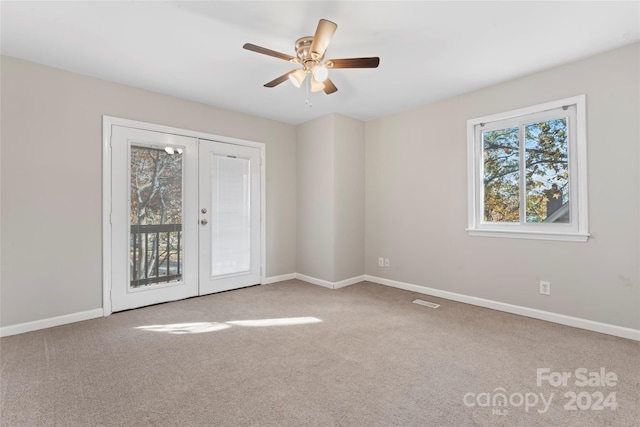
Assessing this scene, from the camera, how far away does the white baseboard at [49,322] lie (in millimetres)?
2714

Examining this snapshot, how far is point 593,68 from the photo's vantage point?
2.78 metres

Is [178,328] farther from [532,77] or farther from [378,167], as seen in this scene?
[532,77]

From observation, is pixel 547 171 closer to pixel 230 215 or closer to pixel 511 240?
pixel 511 240

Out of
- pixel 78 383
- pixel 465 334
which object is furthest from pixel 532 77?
pixel 78 383

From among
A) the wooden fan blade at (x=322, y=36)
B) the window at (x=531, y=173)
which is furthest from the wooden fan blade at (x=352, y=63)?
the window at (x=531, y=173)

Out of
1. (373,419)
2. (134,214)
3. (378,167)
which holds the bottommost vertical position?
(373,419)

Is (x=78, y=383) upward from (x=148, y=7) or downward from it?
downward

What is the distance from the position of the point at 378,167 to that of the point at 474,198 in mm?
1442

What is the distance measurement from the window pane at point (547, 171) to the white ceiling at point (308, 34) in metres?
0.61

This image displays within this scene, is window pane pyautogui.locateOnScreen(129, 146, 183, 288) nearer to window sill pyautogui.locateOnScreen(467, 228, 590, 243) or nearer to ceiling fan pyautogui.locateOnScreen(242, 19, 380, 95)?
ceiling fan pyautogui.locateOnScreen(242, 19, 380, 95)

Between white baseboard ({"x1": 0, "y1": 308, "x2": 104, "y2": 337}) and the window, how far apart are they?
4.14 metres

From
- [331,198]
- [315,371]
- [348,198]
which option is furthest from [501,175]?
[315,371]

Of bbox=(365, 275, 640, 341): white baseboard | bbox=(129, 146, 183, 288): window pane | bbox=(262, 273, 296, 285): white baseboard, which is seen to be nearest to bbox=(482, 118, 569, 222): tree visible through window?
bbox=(365, 275, 640, 341): white baseboard

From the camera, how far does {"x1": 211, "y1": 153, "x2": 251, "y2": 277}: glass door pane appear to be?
4070mm
